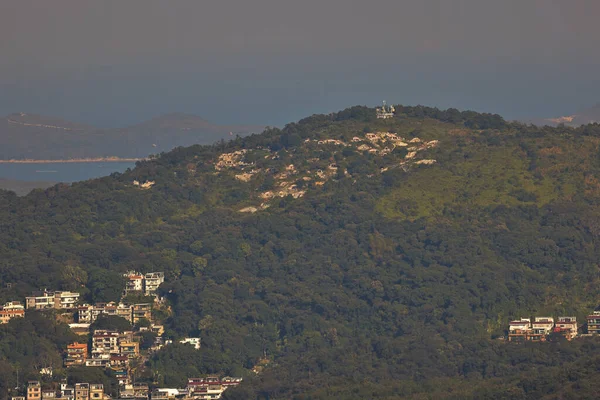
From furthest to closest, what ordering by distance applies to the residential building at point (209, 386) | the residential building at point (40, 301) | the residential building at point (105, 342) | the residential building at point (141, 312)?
the residential building at point (141, 312) → the residential building at point (40, 301) → the residential building at point (105, 342) → the residential building at point (209, 386)

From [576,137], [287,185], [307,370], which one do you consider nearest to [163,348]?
[307,370]

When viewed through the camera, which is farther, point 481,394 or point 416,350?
point 416,350

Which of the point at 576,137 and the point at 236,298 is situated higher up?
the point at 576,137

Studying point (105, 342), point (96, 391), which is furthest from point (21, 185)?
point (96, 391)

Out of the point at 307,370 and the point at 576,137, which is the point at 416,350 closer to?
the point at 307,370

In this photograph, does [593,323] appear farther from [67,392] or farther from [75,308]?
[67,392]

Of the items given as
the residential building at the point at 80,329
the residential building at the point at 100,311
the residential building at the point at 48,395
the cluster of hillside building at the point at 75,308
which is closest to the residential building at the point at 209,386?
the residential building at the point at 48,395

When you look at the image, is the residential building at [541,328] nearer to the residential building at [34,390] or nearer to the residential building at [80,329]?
the residential building at [80,329]
